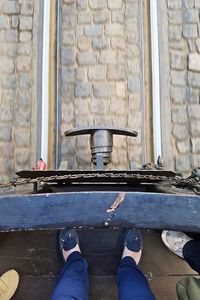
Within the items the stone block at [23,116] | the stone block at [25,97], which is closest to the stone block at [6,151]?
the stone block at [23,116]

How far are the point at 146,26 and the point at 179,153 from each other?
1.08 meters

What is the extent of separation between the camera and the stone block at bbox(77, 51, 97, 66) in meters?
2.90

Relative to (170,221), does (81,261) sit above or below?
below

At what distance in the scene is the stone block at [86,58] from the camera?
2900 mm

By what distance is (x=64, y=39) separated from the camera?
294cm

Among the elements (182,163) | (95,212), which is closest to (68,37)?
(182,163)

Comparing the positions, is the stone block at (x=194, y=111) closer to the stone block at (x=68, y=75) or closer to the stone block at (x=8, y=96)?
the stone block at (x=68, y=75)

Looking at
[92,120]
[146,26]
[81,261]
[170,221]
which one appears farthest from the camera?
[146,26]

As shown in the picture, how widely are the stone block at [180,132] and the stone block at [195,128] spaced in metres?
0.05

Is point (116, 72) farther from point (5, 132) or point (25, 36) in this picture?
point (5, 132)

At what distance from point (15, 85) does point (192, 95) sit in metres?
1.43

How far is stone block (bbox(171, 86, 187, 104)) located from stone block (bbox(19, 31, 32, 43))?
1.23 m

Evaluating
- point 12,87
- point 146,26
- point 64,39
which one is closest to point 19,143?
point 12,87

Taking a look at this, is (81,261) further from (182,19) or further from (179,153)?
(182,19)
